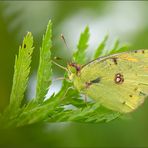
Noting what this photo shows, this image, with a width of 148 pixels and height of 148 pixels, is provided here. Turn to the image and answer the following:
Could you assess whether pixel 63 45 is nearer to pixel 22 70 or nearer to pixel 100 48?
pixel 100 48

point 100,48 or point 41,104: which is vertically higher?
point 100,48

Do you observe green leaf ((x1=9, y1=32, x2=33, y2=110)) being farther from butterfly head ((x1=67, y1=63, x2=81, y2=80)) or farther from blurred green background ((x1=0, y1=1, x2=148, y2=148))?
butterfly head ((x1=67, y1=63, x2=81, y2=80))

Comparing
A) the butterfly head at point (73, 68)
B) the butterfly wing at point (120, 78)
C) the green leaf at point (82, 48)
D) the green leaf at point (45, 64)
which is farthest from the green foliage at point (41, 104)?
the butterfly wing at point (120, 78)

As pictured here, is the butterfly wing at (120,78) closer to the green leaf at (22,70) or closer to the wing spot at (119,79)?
the wing spot at (119,79)

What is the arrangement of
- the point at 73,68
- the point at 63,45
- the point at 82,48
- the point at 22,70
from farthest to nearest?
the point at 63,45 → the point at 73,68 → the point at 82,48 → the point at 22,70

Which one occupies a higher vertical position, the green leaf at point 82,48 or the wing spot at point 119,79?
the green leaf at point 82,48

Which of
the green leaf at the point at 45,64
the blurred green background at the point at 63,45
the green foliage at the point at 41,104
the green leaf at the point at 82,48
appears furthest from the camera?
the blurred green background at the point at 63,45

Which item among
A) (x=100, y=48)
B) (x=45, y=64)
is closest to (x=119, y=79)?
(x=100, y=48)
